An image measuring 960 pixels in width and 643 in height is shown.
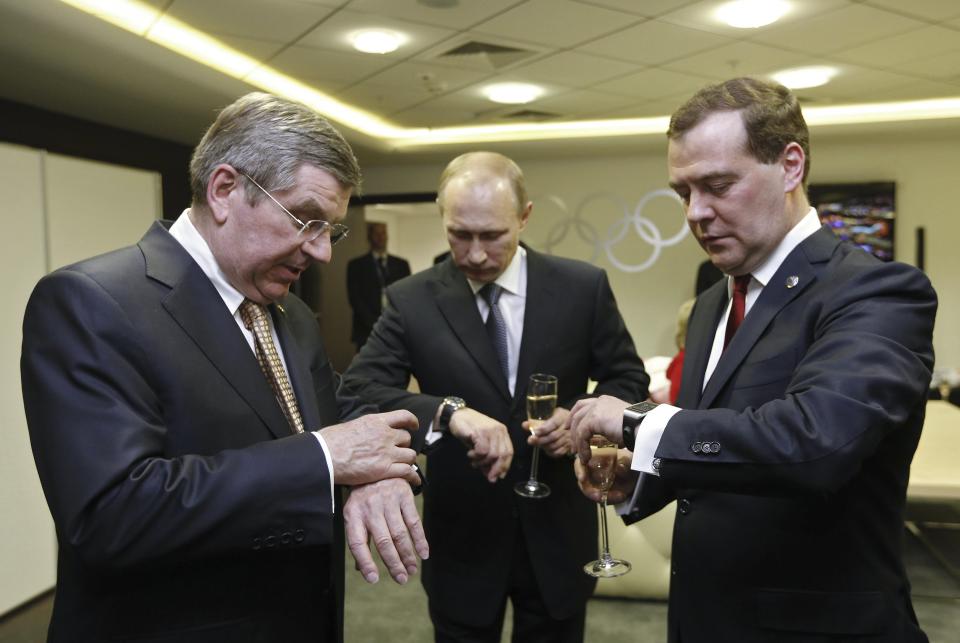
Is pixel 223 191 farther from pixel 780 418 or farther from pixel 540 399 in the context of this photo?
pixel 780 418

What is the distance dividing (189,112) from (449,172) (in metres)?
4.63

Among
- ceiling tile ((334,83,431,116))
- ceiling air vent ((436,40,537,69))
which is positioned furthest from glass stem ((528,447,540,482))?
ceiling tile ((334,83,431,116))

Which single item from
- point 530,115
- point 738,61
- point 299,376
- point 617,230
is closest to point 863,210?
point 617,230

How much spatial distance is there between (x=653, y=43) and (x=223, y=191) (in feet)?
14.4

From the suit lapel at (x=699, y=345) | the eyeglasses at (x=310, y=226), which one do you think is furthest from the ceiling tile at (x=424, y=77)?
the eyeglasses at (x=310, y=226)

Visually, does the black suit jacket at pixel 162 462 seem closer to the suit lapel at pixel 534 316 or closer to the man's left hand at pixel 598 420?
the man's left hand at pixel 598 420

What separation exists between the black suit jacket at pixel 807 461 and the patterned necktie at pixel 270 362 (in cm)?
77

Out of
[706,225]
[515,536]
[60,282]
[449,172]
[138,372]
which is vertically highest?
[449,172]

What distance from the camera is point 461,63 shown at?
5.49 meters

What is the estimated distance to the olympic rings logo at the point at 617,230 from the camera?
9.22 metres

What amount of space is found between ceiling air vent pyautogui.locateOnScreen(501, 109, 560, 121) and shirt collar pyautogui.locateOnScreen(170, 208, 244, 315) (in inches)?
242

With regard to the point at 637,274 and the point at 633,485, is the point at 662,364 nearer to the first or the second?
the point at 633,485

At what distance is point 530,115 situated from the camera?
7.47m

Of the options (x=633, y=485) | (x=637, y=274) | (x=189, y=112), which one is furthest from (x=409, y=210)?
(x=633, y=485)
